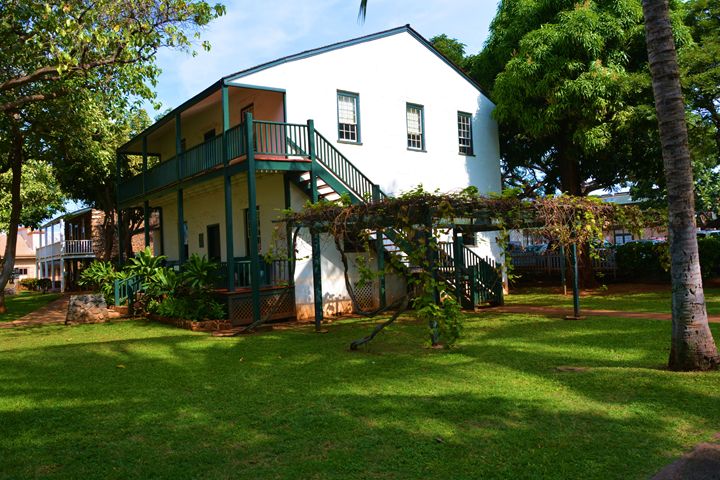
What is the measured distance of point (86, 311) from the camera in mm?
15578

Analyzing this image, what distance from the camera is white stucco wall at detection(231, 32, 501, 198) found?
1593 cm

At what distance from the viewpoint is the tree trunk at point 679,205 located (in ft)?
22.1

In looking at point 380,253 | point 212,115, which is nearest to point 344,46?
point 212,115

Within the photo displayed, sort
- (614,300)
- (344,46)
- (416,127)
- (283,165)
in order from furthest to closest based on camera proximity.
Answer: (416,127)
(344,46)
(614,300)
(283,165)

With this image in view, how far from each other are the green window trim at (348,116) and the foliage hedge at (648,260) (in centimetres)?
1157

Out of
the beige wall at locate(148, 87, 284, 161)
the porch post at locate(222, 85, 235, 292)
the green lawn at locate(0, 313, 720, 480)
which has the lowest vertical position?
the green lawn at locate(0, 313, 720, 480)

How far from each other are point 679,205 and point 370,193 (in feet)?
28.4

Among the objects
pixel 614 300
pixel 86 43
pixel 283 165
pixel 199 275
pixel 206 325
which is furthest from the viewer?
pixel 614 300

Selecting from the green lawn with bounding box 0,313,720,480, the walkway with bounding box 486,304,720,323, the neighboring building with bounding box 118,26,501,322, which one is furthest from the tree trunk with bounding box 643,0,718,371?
the neighboring building with bounding box 118,26,501,322

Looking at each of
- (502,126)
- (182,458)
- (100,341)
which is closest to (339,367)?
(182,458)

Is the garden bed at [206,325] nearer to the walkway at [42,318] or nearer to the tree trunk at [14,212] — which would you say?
the walkway at [42,318]

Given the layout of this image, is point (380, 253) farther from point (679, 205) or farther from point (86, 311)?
point (86, 311)

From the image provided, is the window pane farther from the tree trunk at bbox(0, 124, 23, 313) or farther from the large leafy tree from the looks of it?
the tree trunk at bbox(0, 124, 23, 313)

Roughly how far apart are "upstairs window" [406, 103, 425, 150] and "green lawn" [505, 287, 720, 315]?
572 cm
